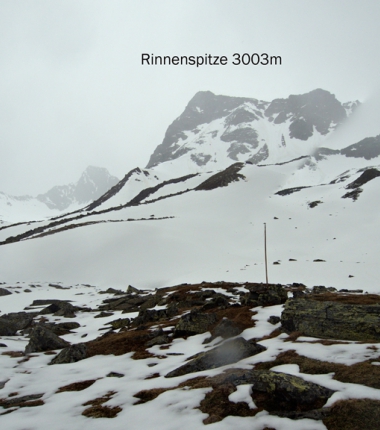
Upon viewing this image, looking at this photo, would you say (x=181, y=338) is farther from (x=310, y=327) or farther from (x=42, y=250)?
(x=42, y=250)

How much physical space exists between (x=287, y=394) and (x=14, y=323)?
20.7 meters

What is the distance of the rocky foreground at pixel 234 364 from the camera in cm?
636

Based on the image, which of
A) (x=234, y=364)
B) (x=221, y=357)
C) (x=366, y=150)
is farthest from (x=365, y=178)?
(x=366, y=150)

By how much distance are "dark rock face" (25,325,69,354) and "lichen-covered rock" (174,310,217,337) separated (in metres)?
6.20

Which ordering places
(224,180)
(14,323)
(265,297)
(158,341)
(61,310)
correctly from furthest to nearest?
(224,180), (61,310), (14,323), (265,297), (158,341)

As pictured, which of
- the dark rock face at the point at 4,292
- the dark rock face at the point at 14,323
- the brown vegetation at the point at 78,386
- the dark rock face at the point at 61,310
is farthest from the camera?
the dark rock face at the point at 4,292

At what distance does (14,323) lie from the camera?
20.6 meters

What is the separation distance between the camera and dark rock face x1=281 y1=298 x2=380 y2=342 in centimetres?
1028

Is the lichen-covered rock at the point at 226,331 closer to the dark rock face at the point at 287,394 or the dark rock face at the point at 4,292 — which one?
the dark rock face at the point at 287,394

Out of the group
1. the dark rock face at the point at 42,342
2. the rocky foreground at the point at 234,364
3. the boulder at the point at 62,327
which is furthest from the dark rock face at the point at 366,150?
the dark rock face at the point at 42,342

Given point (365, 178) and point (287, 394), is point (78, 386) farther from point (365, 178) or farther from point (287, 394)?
point (365, 178)

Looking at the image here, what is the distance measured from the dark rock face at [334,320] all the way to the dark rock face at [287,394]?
466cm

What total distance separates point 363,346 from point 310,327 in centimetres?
238

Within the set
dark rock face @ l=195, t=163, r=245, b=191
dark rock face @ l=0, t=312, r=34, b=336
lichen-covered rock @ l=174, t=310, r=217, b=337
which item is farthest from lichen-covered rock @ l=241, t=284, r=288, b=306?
dark rock face @ l=195, t=163, r=245, b=191
